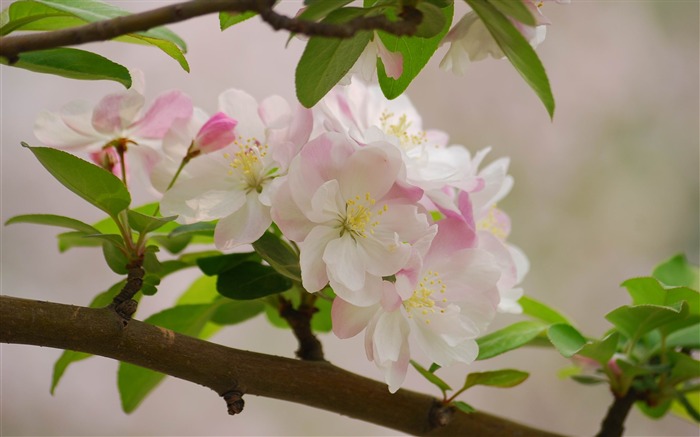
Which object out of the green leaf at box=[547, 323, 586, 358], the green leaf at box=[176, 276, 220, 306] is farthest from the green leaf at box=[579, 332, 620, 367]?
the green leaf at box=[176, 276, 220, 306]

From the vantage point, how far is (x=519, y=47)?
413mm

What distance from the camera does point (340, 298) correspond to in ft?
1.62

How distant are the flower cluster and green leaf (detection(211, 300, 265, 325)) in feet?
0.47

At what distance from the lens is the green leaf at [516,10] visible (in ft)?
1.26

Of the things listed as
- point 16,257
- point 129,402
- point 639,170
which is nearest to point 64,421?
point 16,257

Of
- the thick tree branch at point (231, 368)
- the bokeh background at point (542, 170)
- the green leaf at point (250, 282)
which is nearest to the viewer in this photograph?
the thick tree branch at point (231, 368)

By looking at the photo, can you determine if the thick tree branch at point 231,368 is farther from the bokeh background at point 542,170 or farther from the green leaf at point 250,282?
the bokeh background at point 542,170

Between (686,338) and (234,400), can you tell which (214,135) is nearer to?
(234,400)

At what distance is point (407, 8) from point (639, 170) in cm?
147

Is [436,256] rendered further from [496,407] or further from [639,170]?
[639,170]

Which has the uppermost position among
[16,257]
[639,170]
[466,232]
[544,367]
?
[639,170]

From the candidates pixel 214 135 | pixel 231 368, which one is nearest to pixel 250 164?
pixel 214 135

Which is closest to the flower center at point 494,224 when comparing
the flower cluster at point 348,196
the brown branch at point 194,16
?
the flower cluster at point 348,196

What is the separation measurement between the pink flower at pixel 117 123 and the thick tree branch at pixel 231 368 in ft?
0.49
